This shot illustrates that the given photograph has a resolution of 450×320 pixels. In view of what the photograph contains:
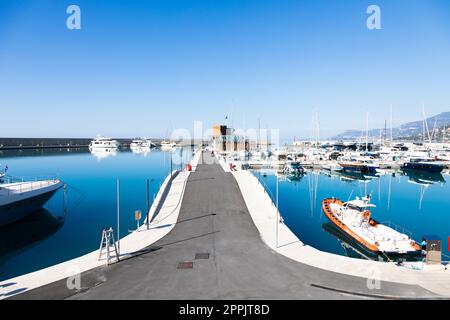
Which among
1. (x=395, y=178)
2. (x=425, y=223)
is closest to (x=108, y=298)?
(x=425, y=223)

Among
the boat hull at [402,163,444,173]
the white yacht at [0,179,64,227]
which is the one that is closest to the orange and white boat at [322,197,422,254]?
the white yacht at [0,179,64,227]

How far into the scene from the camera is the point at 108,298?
12680mm

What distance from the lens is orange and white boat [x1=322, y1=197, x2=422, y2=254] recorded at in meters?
23.1

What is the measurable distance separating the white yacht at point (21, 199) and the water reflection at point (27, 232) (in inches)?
35.4

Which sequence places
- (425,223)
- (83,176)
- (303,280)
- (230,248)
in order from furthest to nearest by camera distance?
1. (83,176)
2. (425,223)
3. (230,248)
4. (303,280)

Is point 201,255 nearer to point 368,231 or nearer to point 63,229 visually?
point 368,231

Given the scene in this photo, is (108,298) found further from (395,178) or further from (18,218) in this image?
(395,178)

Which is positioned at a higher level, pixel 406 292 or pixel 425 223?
pixel 406 292

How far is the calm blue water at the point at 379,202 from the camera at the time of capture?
101ft

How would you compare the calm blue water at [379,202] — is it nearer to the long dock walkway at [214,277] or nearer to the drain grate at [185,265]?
the long dock walkway at [214,277]

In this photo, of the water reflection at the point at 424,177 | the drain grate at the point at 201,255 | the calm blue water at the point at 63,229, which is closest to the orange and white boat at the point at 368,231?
the drain grate at the point at 201,255

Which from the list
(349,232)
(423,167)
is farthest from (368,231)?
(423,167)
